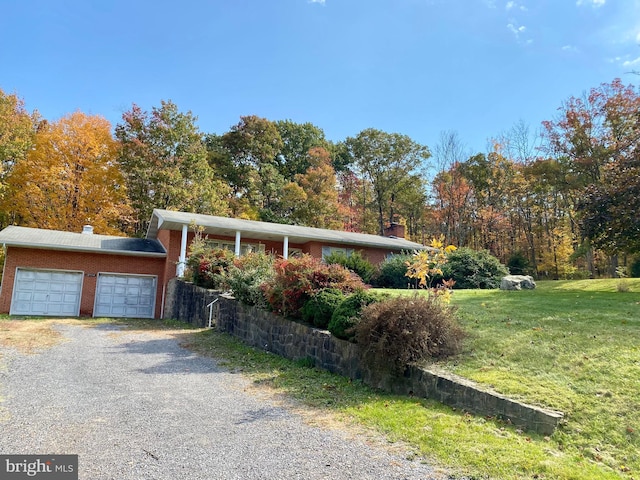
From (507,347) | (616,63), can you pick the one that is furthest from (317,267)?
(616,63)

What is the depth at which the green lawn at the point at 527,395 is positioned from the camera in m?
3.65

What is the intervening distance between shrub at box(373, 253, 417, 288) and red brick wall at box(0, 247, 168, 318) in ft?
33.2

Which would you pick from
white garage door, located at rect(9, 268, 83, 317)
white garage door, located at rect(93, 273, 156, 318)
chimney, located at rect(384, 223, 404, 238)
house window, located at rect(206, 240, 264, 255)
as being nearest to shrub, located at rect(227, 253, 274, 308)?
house window, located at rect(206, 240, 264, 255)

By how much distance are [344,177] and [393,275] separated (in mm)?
21445

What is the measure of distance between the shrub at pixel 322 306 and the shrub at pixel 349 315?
1.46 feet

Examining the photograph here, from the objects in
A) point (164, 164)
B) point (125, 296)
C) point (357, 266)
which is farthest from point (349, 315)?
point (164, 164)

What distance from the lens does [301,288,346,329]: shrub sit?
25.7 ft

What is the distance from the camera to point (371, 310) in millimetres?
6492

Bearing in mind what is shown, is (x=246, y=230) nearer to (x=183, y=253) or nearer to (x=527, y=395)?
(x=183, y=253)

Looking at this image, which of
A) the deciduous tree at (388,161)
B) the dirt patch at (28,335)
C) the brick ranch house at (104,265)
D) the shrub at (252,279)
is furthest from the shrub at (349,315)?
the deciduous tree at (388,161)

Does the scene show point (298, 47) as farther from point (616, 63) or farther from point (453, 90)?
point (616, 63)

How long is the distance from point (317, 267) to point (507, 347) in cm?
413

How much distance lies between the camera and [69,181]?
24203 mm

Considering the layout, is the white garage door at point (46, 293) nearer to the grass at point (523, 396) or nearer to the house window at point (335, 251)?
the house window at point (335, 251)
